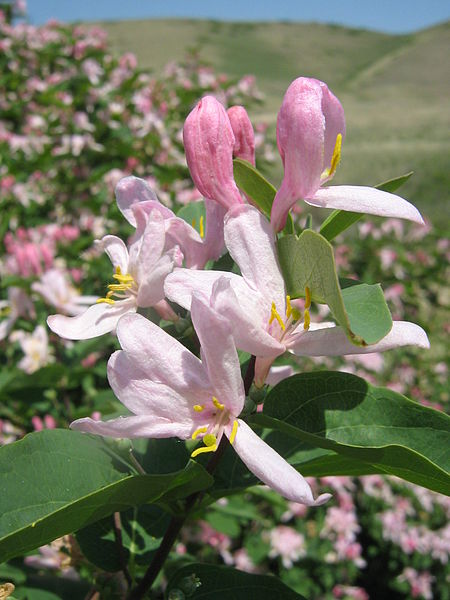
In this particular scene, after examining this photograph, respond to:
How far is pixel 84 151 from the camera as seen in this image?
314 cm

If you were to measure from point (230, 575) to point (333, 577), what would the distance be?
224 centimetres

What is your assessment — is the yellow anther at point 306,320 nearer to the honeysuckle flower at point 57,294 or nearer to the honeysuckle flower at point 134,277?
the honeysuckle flower at point 134,277

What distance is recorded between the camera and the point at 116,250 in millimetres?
878

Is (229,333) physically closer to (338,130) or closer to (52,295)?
(338,130)

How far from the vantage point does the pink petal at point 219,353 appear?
59cm

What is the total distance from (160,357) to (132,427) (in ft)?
0.26

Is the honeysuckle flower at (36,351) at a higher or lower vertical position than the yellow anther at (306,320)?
lower

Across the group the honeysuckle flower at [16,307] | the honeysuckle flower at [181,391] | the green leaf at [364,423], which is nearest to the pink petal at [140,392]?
the honeysuckle flower at [181,391]

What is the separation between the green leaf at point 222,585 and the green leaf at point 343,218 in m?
0.47

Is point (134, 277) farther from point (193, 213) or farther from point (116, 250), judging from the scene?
point (193, 213)

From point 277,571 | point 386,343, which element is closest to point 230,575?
point 386,343

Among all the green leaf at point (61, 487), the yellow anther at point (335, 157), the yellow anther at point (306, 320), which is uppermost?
the yellow anther at point (335, 157)

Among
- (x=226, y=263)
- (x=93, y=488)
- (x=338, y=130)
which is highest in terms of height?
(x=338, y=130)

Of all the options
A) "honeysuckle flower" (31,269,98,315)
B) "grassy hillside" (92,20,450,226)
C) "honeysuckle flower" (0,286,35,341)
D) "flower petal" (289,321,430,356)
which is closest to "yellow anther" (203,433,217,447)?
"flower petal" (289,321,430,356)
